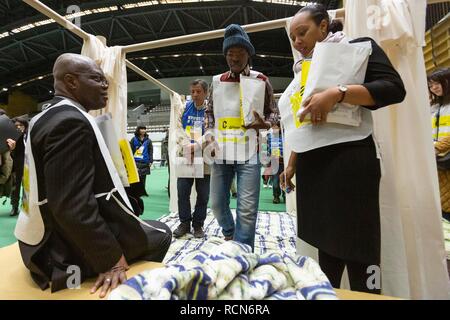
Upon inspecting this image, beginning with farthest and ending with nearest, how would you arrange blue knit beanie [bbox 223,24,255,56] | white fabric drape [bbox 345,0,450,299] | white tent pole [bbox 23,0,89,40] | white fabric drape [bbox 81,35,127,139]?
1. white fabric drape [bbox 81,35,127,139]
2. white tent pole [bbox 23,0,89,40]
3. blue knit beanie [bbox 223,24,255,56]
4. white fabric drape [bbox 345,0,450,299]

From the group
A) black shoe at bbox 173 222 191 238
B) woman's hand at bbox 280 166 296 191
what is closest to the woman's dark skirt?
woman's hand at bbox 280 166 296 191

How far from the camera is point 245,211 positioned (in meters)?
1.56

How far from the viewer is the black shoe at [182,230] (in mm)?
2637

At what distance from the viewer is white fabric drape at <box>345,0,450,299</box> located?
1.24 meters

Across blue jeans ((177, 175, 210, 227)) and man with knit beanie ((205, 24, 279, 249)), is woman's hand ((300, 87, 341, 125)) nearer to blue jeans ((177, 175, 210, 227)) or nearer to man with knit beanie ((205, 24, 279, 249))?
man with knit beanie ((205, 24, 279, 249))

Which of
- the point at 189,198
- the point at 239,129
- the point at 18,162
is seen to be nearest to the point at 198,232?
the point at 189,198

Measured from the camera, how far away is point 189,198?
8.97 feet

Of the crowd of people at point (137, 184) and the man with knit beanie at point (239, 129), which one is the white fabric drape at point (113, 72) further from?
the crowd of people at point (137, 184)

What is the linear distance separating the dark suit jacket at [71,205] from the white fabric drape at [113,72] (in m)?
1.49

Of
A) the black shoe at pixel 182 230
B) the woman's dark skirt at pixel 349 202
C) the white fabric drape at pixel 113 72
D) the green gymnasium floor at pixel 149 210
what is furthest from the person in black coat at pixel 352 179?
the green gymnasium floor at pixel 149 210

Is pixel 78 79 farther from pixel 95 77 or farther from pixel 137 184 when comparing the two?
pixel 137 184

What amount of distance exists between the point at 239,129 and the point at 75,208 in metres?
1.05

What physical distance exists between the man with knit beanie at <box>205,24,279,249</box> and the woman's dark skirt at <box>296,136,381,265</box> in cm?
66

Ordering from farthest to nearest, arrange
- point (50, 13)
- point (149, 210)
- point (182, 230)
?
point (149, 210)
point (182, 230)
point (50, 13)
